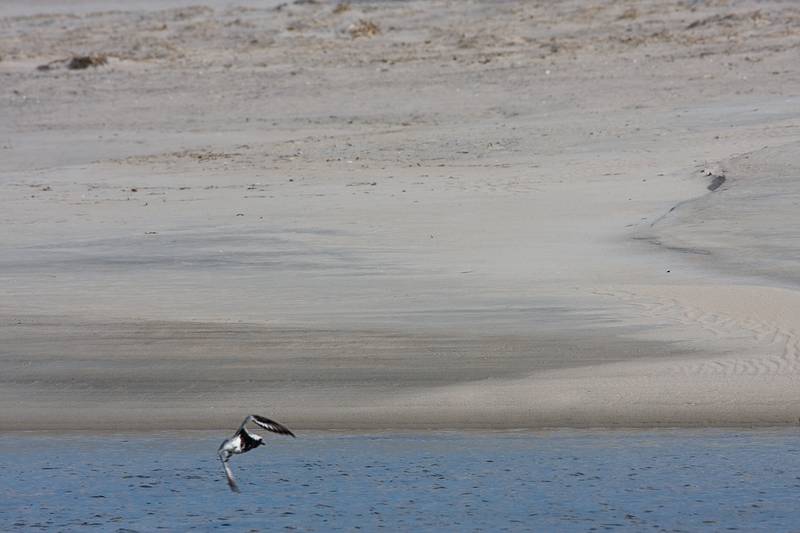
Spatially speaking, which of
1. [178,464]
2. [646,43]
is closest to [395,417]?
[178,464]

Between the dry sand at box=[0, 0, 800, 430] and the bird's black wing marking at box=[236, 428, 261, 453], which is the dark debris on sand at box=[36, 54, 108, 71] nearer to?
the dry sand at box=[0, 0, 800, 430]

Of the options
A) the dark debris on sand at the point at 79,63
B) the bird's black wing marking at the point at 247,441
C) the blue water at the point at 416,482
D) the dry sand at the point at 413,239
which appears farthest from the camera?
the dark debris on sand at the point at 79,63

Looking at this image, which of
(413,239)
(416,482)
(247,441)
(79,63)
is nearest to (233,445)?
(247,441)

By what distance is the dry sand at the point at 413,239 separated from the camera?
23.2 ft

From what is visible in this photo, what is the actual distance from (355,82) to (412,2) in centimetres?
1235

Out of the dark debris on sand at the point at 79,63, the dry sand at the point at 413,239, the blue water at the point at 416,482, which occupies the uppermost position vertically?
the dark debris on sand at the point at 79,63

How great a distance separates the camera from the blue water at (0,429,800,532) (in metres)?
5.54

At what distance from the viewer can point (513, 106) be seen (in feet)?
63.4

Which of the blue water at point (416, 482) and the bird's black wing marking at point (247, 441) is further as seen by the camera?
the blue water at point (416, 482)

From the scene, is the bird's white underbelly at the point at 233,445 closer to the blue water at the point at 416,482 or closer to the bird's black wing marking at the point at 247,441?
the bird's black wing marking at the point at 247,441

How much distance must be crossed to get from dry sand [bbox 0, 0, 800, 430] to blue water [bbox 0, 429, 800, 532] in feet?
0.78

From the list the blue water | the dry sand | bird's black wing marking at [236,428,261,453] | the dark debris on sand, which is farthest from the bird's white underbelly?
the dark debris on sand

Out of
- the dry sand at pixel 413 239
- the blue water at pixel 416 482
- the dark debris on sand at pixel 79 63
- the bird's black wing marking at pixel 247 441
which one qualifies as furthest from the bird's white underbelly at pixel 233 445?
the dark debris on sand at pixel 79 63

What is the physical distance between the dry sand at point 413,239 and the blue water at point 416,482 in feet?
0.78
